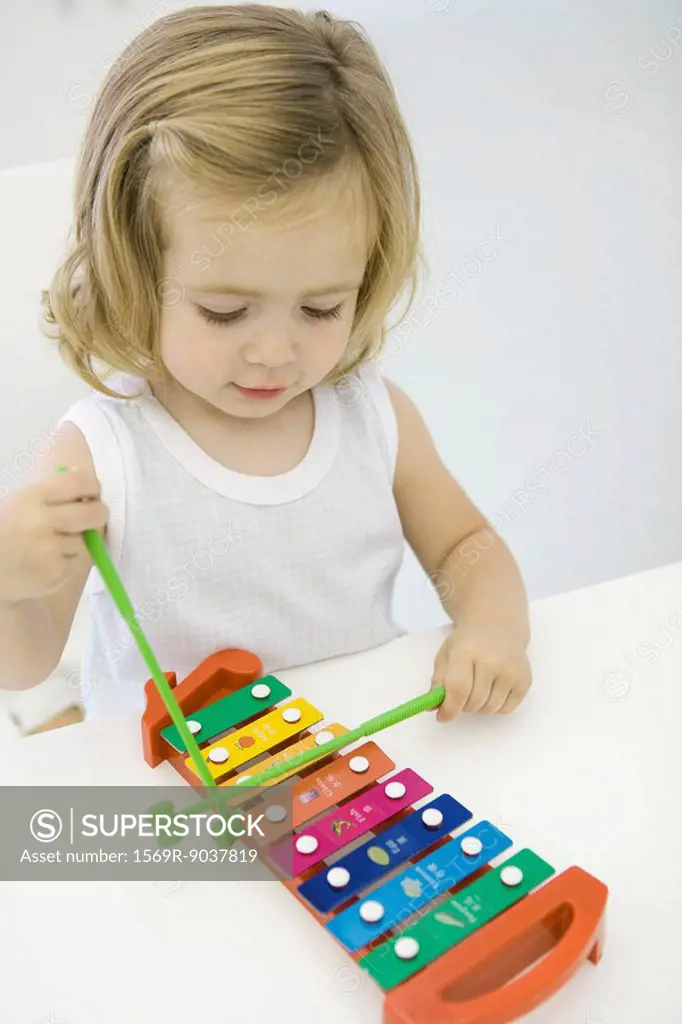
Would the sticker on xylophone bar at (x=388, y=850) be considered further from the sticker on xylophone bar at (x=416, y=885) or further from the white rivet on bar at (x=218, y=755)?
the white rivet on bar at (x=218, y=755)

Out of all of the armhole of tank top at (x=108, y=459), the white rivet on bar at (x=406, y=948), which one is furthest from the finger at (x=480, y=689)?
the armhole of tank top at (x=108, y=459)

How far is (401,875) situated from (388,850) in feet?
0.07

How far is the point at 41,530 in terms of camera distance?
0.64m

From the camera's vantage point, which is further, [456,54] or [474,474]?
[456,54]

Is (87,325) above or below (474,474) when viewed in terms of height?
above

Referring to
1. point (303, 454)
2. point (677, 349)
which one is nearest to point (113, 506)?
point (303, 454)

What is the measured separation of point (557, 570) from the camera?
174 cm

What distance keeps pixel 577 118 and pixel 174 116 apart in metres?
1.50

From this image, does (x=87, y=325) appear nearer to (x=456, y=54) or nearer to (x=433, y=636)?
(x=433, y=636)

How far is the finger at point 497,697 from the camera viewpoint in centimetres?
71

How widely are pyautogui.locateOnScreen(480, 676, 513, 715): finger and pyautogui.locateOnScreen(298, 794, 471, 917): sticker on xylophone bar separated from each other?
4.0 inches

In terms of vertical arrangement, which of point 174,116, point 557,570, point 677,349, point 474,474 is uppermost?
point 174,116

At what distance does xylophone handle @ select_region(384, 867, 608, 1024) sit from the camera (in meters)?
0.49

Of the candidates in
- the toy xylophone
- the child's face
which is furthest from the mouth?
the toy xylophone
